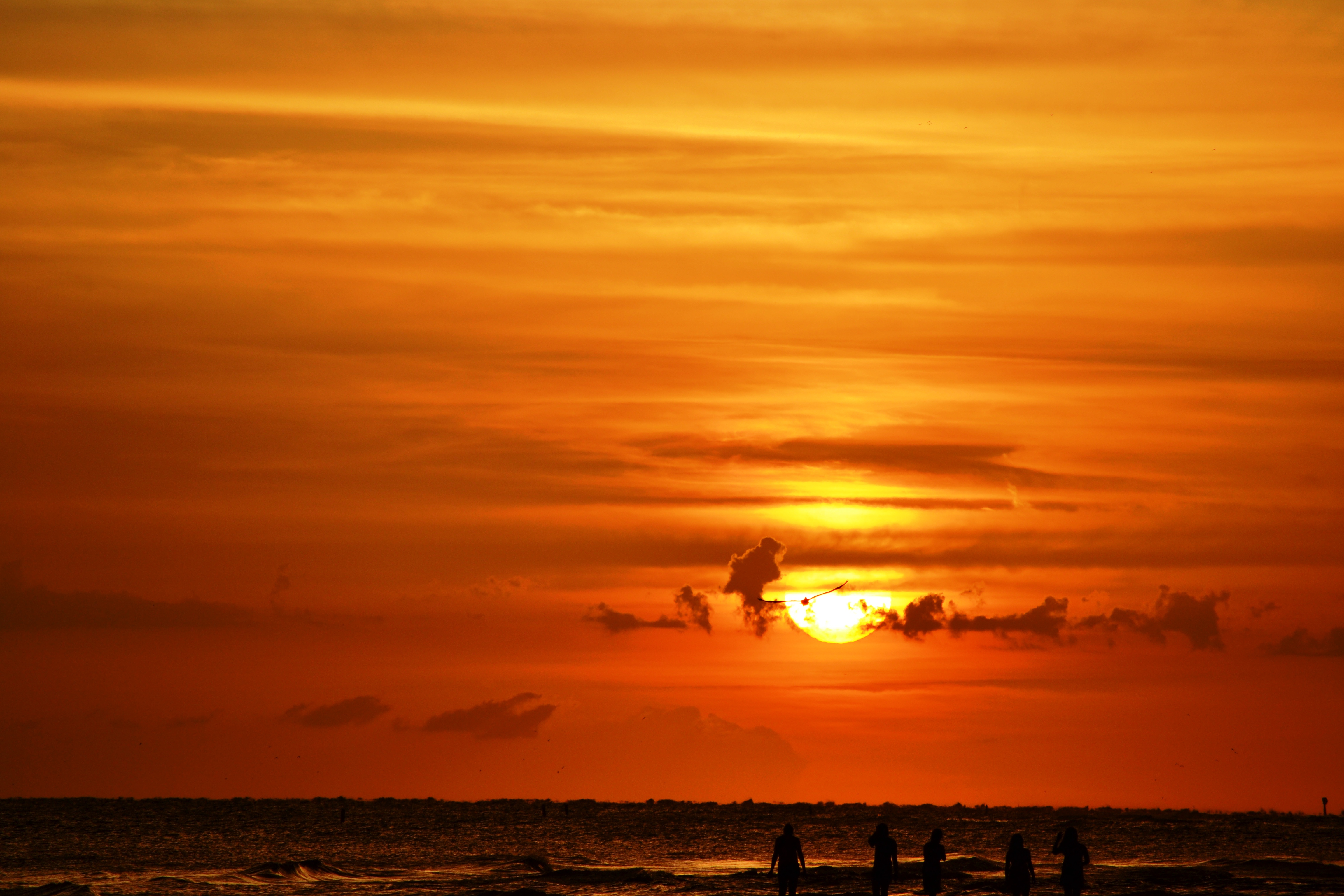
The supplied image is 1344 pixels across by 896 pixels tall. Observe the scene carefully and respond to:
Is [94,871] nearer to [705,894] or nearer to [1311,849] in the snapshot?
Answer: [705,894]

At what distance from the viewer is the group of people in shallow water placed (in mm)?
34625

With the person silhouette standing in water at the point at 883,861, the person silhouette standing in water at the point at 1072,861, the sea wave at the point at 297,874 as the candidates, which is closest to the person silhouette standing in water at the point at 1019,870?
the person silhouette standing in water at the point at 1072,861

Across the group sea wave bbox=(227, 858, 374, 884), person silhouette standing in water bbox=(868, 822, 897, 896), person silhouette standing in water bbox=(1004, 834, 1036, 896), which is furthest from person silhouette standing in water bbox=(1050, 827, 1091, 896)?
sea wave bbox=(227, 858, 374, 884)

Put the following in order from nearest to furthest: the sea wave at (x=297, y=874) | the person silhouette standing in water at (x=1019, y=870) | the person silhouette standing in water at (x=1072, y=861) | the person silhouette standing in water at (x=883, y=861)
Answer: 1. the person silhouette standing in water at (x=1019, y=870)
2. the person silhouette standing in water at (x=1072, y=861)
3. the person silhouette standing in water at (x=883, y=861)
4. the sea wave at (x=297, y=874)

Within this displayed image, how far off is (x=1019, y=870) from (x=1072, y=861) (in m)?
1.87

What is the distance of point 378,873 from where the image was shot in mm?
74562

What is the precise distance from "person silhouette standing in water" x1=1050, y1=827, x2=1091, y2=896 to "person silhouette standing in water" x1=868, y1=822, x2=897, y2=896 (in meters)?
3.88

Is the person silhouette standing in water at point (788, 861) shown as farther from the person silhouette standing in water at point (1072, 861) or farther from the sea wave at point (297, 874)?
the sea wave at point (297, 874)

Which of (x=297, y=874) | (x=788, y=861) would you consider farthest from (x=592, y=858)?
(x=788, y=861)

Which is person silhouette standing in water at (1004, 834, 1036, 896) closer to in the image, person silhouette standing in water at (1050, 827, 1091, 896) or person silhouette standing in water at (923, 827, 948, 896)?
person silhouette standing in water at (1050, 827, 1091, 896)

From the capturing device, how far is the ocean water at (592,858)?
5666 centimetres

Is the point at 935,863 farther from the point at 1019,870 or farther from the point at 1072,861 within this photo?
the point at 1072,861

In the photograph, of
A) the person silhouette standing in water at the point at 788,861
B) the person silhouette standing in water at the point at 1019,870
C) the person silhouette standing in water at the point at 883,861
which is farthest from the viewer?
the person silhouette standing in water at the point at 788,861

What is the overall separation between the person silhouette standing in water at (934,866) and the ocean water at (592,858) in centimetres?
1377
